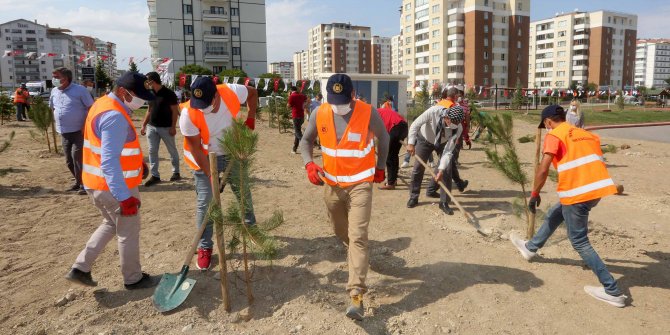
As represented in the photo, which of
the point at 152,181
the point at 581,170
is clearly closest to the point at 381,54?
the point at 152,181

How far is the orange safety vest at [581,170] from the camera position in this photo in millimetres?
3430

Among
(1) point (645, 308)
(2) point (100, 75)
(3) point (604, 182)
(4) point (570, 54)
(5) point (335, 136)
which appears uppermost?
(4) point (570, 54)

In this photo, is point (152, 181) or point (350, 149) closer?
point (350, 149)

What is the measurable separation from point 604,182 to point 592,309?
0.96 m

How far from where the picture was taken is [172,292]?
3309 millimetres

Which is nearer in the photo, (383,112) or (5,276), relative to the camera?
(5,276)

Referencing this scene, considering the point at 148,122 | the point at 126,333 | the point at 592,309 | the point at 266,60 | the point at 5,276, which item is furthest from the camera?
the point at 266,60

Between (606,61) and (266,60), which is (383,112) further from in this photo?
(606,61)

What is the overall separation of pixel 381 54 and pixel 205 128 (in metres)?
132

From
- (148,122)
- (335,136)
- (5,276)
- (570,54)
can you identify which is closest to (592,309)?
(335,136)

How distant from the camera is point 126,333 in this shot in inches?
119

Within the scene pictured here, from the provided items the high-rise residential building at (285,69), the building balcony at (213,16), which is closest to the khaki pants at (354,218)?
the building balcony at (213,16)

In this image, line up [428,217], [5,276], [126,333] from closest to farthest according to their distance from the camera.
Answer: [126,333]
[5,276]
[428,217]

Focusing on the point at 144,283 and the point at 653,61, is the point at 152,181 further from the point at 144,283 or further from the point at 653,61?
the point at 653,61
